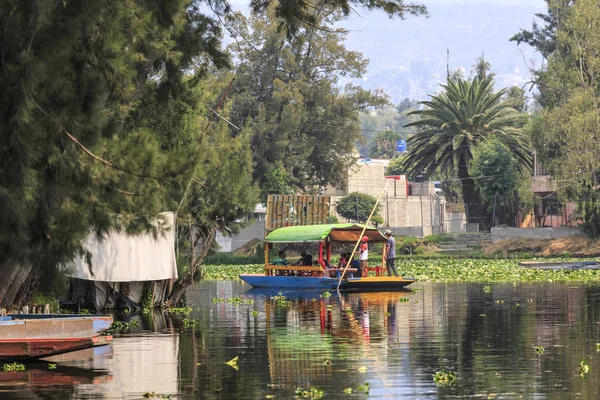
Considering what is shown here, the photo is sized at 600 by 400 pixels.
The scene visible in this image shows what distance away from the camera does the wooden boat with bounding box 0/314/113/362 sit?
1653 centimetres

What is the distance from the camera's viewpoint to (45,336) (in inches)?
662

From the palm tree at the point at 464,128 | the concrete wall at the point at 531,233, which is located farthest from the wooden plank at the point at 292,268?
the palm tree at the point at 464,128

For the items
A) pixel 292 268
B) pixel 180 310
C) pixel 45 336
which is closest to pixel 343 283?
pixel 292 268

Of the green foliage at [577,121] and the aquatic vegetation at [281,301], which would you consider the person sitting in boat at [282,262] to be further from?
the green foliage at [577,121]

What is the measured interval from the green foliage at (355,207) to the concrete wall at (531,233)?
1279 cm

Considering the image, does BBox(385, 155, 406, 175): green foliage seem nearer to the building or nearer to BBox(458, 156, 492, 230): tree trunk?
BBox(458, 156, 492, 230): tree trunk

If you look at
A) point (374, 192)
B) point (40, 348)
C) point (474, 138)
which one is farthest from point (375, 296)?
point (374, 192)

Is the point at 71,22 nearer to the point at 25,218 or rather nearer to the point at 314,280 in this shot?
the point at 25,218

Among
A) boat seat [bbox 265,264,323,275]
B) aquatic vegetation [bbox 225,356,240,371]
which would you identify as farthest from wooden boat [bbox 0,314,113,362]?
boat seat [bbox 265,264,323,275]

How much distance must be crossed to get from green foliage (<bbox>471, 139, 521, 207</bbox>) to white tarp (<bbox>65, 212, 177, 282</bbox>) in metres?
43.6

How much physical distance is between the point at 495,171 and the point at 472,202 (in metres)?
8.21

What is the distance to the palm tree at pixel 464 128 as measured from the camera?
2859 inches

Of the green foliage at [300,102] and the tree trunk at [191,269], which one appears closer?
the tree trunk at [191,269]

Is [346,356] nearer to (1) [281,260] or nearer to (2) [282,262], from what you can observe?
(2) [282,262]
